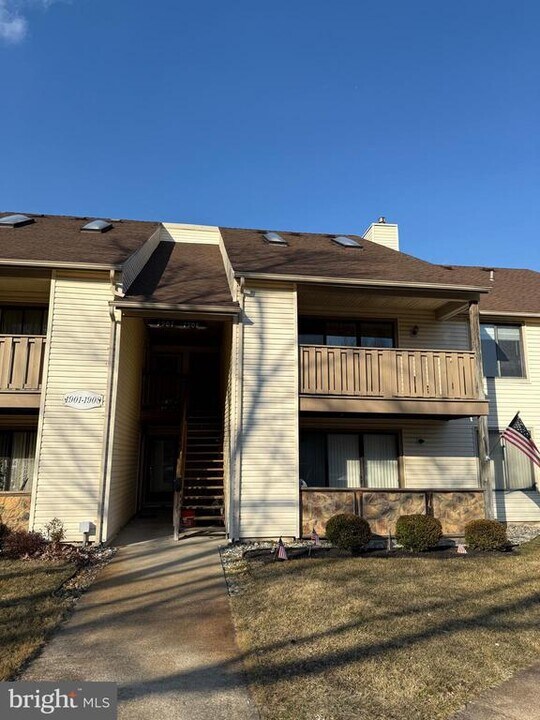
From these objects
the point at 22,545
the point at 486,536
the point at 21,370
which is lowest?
the point at 22,545

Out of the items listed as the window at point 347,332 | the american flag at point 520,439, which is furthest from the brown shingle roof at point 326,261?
the american flag at point 520,439

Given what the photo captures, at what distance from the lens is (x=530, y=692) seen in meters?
3.98

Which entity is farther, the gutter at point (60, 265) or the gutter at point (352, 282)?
the gutter at point (352, 282)

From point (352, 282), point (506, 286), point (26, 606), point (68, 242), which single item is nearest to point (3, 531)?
point (26, 606)

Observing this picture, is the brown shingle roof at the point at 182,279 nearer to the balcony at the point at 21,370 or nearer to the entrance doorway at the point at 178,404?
the entrance doorway at the point at 178,404

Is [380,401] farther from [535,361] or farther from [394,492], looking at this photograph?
[535,361]

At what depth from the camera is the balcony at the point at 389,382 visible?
1070 centimetres

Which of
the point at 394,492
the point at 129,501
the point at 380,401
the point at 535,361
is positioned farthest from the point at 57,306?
the point at 535,361

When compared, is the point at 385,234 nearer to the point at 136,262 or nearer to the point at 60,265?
the point at 136,262

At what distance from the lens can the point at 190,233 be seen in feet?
52.7

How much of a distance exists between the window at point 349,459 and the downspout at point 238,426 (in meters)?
2.54

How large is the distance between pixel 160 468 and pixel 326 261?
8107 mm

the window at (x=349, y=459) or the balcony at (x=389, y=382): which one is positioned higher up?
the balcony at (x=389, y=382)

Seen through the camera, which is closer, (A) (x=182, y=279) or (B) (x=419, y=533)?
(B) (x=419, y=533)
